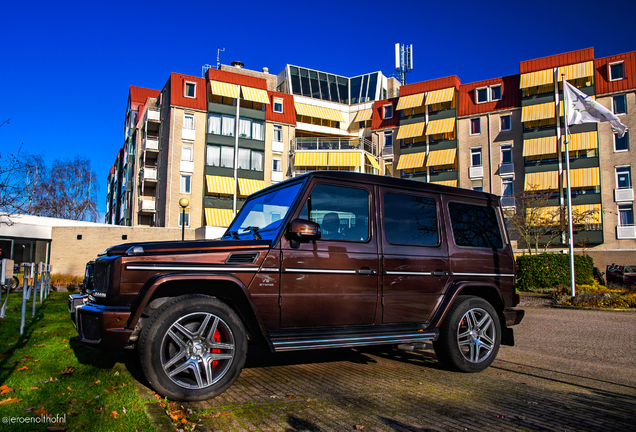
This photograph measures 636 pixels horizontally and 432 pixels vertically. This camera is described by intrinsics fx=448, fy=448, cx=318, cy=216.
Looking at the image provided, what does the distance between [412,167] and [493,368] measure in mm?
40157

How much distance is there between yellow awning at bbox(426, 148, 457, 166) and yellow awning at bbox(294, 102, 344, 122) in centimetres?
1381

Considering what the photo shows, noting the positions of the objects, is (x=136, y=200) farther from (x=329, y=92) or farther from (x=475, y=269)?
(x=475, y=269)

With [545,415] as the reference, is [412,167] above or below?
above

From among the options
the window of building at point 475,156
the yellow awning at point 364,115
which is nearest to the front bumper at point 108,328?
the window of building at point 475,156

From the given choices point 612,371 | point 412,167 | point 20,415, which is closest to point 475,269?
point 612,371

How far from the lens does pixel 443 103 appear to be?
44.4 meters

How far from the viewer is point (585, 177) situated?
36781mm

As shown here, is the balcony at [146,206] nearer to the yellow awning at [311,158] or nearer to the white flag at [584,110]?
the yellow awning at [311,158]

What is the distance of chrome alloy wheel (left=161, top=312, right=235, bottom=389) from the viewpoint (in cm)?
399

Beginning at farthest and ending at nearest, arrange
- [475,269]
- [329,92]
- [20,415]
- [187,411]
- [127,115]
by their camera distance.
Answer: [127,115]
[329,92]
[475,269]
[187,411]
[20,415]

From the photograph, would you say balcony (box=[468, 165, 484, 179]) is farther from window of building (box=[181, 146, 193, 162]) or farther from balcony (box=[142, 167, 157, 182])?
balcony (box=[142, 167, 157, 182])

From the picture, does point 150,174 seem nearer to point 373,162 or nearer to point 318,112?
point 318,112

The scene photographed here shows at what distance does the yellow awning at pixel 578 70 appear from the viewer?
120 ft

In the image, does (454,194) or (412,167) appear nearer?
(454,194)
